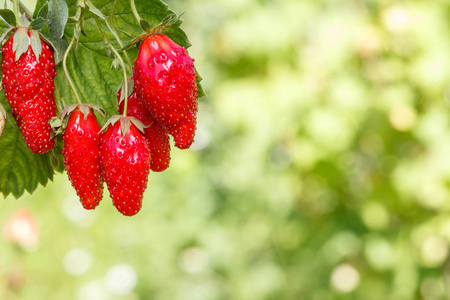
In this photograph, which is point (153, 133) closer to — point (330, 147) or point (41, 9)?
point (41, 9)

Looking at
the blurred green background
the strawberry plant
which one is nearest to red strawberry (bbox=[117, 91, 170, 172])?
the strawberry plant

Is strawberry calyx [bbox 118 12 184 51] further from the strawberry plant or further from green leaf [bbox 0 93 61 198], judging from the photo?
green leaf [bbox 0 93 61 198]

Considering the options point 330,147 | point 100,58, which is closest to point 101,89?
point 100,58

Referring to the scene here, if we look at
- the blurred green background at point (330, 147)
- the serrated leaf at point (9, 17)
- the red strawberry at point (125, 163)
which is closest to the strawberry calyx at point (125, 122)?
the red strawberry at point (125, 163)

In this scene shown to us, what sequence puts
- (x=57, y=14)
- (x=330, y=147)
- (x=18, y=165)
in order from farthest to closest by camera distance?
(x=330, y=147)
(x=18, y=165)
(x=57, y=14)

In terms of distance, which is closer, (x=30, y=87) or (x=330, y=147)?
(x=30, y=87)

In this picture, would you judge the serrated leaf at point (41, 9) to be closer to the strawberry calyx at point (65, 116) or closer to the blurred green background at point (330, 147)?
the strawberry calyx at point (65, 116)
